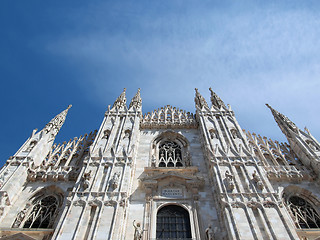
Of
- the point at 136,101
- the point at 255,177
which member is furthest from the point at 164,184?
the point at 136,101

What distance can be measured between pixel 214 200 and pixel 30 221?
→ 30.8 ft

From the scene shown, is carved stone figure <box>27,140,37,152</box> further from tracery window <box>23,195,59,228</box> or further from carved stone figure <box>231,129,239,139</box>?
carved stone figure <box>231,129,239,139</box>

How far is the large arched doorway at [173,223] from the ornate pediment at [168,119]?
731 cm

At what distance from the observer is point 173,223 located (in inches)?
445

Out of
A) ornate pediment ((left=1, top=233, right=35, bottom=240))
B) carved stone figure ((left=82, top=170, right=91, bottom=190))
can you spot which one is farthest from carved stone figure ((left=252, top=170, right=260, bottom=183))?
ornate pediment ((left=1, top=233, right=35, bottom=240))

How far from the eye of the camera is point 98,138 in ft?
50.7

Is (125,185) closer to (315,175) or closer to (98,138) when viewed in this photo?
(98,138)

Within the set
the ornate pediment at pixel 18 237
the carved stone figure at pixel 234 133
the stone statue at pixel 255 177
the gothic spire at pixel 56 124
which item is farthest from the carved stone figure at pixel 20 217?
the carved stone figure at pixel 234 133

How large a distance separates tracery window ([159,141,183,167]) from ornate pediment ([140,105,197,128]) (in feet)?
5.33

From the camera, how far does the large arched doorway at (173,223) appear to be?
1074cm

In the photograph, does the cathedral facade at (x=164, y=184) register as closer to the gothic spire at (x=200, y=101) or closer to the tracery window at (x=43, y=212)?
the tracery window at (x=43, y=212)

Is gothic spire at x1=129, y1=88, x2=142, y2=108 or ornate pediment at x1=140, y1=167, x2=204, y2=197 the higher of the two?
gothic spire at x1=129, y1=88, x2=142, y2=108

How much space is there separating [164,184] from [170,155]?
10.5ft

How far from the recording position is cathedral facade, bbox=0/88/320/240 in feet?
34.0
